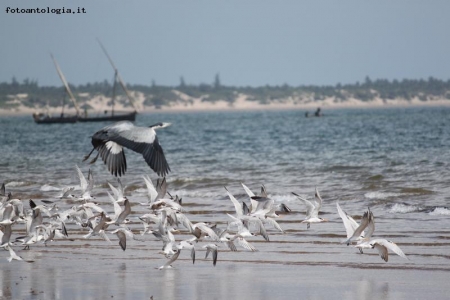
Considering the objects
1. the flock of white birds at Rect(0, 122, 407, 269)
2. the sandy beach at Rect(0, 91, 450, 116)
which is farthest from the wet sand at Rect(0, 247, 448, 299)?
the sandy beach at Rect(0, 91, 450, 116)

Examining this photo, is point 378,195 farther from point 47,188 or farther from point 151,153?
point 47,188

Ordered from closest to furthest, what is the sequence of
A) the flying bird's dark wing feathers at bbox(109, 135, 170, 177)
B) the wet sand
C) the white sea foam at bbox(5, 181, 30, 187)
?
the wet sand, the flying bird's dark wing feathers at bbox(109, 135, 170, 177), the white sea foam at bbox(5, 181, 30, 187)

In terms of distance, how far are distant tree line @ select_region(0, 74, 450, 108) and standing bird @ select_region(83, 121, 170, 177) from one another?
464ft

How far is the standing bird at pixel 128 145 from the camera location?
13.4m

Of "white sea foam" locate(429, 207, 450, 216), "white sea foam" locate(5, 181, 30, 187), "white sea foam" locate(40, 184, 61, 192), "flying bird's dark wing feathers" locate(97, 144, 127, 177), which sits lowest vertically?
"white sea foam" locate(5, 181, 30, 187)

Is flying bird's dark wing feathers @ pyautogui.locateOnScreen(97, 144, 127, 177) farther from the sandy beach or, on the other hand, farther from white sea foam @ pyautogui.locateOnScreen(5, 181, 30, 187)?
the sandy beach

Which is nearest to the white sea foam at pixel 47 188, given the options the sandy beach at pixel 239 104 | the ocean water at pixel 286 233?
the ocean water at pixel 286 233

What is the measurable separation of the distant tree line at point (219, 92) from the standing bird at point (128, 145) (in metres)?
141

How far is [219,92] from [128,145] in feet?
576

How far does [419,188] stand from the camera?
19266mm

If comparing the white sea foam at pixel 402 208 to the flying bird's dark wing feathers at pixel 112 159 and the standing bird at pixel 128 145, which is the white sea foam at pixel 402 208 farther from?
the flying bird's dark wing feathers at pixel 112 159

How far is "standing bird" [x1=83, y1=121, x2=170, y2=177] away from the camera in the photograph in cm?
1336

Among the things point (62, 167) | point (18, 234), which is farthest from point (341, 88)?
point (18, 234)

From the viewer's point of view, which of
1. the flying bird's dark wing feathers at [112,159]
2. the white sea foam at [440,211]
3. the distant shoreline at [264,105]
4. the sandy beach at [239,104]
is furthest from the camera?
the distant shoreline at [264,105]
